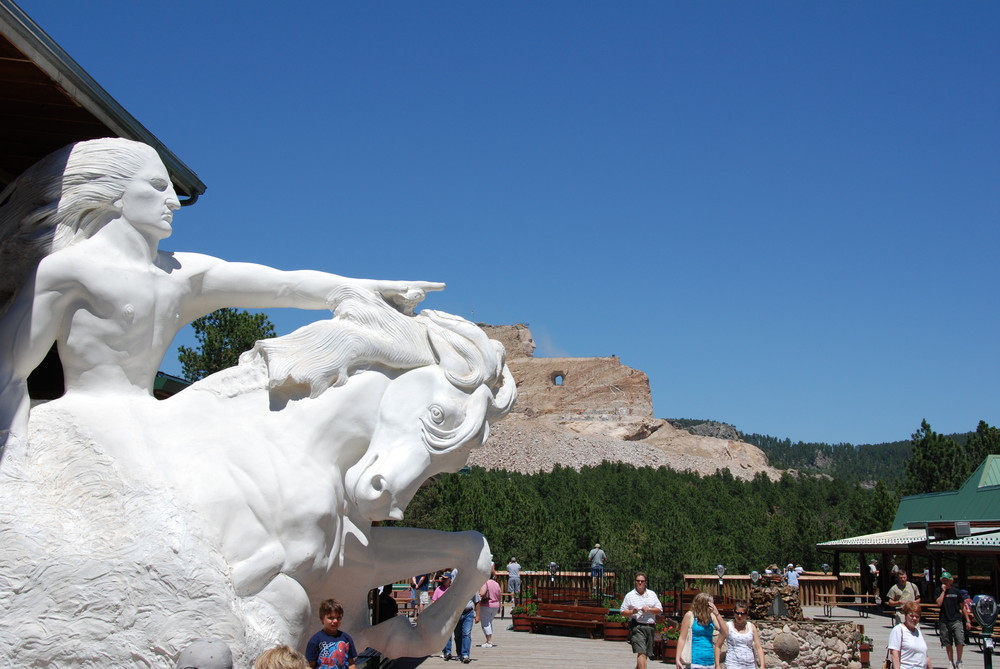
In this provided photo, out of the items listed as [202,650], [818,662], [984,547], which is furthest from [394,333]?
[984,547]

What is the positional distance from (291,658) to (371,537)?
1.62 meters

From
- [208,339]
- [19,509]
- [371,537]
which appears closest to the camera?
[19,509]

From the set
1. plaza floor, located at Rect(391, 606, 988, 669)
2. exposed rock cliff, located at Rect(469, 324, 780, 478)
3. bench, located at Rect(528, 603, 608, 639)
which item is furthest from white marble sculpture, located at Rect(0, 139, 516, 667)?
exposed rock cliff, located at Rect(469, 324, 780, 478)

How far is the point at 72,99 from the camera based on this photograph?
436 cm

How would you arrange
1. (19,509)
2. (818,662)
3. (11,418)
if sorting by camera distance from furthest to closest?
(818,662)
(11,418)
(19,509)

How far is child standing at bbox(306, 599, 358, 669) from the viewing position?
407 centimetres

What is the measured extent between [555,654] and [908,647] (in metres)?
6.54

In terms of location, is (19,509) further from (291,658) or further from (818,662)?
(818,662)

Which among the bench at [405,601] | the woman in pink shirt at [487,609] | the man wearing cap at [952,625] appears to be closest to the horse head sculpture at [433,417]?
the woman in pink shirt at [487,609]

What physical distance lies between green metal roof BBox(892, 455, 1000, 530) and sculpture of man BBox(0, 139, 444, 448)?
866 inches

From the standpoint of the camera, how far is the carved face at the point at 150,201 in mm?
4195

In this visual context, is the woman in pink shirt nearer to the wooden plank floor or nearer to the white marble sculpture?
the wooden plank floor

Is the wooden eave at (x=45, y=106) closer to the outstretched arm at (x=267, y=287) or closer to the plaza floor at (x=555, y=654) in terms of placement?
the outstretched arm at (x=267, y=287)

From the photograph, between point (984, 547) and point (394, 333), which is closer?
point (394, 333)
